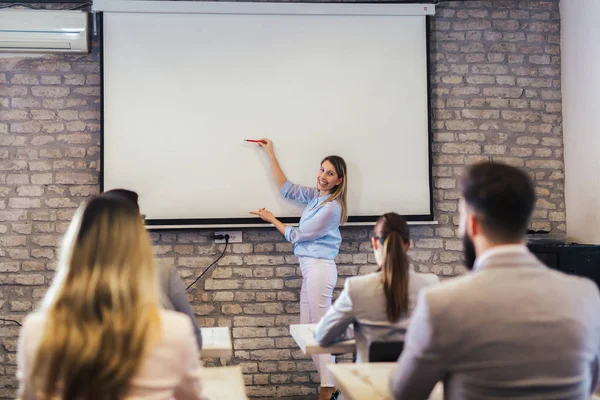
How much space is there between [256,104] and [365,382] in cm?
267

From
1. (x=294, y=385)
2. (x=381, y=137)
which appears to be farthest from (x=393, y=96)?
(x=294, y=385)

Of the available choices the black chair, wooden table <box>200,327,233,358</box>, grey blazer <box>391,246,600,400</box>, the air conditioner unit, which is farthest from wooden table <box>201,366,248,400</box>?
the air conditioner unit

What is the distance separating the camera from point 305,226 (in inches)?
152

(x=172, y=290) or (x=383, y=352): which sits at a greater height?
(x=172, y=290)

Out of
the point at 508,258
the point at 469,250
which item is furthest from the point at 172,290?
the point at 508,258

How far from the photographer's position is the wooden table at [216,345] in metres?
2.36

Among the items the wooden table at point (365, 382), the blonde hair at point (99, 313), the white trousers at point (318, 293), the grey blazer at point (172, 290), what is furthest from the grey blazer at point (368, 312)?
the white trousers at point (318, 293)

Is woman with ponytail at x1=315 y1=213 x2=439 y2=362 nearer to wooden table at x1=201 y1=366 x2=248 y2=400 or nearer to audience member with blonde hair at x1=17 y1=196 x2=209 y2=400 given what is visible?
wooden table at x1=201 y1=366 x2=248 y2=400

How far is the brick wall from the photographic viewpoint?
4012 mm

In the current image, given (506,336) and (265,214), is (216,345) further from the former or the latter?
(265,214)

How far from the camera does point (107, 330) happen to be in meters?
1.21

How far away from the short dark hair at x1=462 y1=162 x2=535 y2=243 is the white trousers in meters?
2.54

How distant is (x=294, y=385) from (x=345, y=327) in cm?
203

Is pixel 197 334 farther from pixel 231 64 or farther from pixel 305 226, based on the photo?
pixel 231 64
